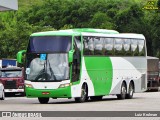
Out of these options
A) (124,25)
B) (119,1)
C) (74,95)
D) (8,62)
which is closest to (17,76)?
(74,95)

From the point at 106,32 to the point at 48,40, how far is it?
15.9 ft

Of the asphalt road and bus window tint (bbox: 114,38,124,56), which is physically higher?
bus window tint (bbox: 114,38,124,56)

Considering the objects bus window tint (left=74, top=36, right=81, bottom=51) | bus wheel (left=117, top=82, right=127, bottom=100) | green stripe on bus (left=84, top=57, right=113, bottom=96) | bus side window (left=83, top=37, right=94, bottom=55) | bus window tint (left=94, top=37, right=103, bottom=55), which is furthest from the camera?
bus wheel (left=117, top=82, right=127, bottom=100)

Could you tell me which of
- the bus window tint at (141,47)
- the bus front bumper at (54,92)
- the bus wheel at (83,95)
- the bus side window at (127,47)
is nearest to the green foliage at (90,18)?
the bus window tint at (141,47)

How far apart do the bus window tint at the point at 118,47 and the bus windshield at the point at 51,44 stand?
4924mm

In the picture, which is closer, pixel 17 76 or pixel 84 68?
pixel 84 68

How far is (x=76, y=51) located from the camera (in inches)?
1302

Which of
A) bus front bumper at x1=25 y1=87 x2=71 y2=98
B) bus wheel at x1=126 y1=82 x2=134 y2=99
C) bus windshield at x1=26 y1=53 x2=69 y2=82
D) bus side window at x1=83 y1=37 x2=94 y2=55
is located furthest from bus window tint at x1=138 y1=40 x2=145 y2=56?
bus front bumper at x1=25 y1=87 x2=71 y2=98

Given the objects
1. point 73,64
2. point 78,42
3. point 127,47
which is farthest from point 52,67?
point 127,47

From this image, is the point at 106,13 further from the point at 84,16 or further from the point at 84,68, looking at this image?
the point at 84,68

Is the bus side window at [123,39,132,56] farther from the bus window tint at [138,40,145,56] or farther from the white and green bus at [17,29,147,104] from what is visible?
the bus window tint at [138,40,145,56]

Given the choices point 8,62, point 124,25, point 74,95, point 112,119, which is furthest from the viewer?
point 124,25

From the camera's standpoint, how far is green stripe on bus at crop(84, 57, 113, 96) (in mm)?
34562

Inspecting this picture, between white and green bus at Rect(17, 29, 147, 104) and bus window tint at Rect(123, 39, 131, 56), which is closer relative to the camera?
white and green bus at Rect(17, 29, 147, 104)
